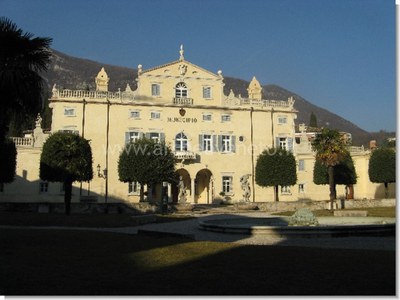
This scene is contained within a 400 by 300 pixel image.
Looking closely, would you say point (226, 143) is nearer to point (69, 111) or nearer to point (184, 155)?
point (184, 155)

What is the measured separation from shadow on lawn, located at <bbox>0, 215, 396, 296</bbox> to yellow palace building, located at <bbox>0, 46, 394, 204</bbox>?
1215 inches

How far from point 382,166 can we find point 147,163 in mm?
24338

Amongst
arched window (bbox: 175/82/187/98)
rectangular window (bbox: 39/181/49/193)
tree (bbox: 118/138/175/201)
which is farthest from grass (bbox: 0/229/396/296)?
arched window (bbox: 175/82/187/98)

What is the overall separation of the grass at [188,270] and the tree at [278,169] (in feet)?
100

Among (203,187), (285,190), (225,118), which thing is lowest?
(285,190)

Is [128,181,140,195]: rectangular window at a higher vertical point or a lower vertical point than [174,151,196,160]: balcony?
lower

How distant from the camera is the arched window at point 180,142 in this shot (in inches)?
1850

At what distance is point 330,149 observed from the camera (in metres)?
37.8

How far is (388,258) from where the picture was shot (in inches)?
407

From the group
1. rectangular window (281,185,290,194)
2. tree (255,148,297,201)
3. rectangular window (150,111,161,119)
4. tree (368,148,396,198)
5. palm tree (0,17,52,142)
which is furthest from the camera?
rectangular window (281,185,290,194)

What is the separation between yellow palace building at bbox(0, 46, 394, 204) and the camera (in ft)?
144

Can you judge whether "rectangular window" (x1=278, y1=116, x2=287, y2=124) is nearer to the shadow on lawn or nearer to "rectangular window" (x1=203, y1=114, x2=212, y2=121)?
"rectangular window" (x1=203, y1=114, x2=212, y2=121)

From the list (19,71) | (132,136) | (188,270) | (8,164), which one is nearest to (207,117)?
(132,136)

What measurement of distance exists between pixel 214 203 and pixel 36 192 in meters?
17.6
